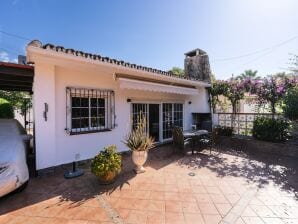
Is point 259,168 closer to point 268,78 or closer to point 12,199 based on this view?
point 268,78

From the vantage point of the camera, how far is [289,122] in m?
12.2

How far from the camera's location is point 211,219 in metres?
5.18

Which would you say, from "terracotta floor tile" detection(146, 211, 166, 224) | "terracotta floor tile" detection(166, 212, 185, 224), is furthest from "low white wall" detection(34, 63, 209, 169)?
"terracotta floor tile" detection(166, 212, 185, 224)

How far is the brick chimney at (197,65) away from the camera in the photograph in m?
18.1

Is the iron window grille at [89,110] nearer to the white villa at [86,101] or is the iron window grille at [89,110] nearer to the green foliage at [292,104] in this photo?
the white villa at [86,101]

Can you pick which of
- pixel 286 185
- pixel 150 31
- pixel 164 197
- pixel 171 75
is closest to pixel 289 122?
pixel 286 185

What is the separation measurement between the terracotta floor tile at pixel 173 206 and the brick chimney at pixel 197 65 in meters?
13.9

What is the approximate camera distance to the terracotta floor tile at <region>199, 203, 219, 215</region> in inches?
217

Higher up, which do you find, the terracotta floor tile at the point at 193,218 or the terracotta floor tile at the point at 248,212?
the terracotta floor tile at the point at 248,212

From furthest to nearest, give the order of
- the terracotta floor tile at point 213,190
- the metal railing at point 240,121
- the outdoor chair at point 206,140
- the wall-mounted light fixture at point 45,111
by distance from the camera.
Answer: the metal railing at point 240,121, the outdoor chair at point 206,140, the wall-mounted light fixture at point 45,111, the terracotta floor tile at point 213,190

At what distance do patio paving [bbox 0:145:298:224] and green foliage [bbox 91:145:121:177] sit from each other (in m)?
0.63

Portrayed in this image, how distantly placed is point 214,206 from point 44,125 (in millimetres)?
7503

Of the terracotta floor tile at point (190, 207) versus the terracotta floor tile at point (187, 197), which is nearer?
the terracotta floor tile at point (190, 207)

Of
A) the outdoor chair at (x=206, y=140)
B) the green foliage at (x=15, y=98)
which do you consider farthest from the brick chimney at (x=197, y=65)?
the green foliage at (x=15, y=98)
